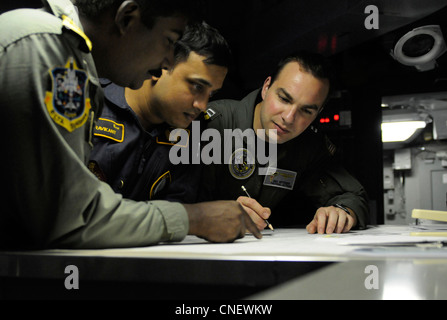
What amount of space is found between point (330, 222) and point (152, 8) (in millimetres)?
783

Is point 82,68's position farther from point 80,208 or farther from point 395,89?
point 395,89

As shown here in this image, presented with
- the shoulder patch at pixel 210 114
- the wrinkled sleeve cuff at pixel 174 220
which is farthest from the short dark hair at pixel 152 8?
the shoulder patch at pixel 210 114

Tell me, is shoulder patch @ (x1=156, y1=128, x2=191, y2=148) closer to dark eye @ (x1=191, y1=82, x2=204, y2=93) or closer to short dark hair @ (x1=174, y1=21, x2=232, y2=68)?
dark eye @ (x1=191, y1=82, x2=204, y2=93)

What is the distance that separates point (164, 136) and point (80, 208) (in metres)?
0.72

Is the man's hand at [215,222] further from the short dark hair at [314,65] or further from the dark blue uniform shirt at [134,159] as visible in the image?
the short dark hair at [314,65]

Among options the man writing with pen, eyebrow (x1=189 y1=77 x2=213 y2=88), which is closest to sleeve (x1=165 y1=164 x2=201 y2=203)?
the man writing with pen

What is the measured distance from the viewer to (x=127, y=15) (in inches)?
34.7

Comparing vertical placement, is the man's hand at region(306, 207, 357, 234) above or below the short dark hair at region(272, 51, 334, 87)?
below

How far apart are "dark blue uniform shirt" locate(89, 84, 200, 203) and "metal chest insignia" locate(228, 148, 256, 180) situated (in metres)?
0.32

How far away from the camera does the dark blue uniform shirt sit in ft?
4.12

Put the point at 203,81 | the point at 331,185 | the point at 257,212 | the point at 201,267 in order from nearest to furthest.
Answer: the point at 201,267
the point at 257,212
the point at 203,81
the point at 331,185

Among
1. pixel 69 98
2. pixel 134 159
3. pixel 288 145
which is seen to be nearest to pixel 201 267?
pixel 69 98

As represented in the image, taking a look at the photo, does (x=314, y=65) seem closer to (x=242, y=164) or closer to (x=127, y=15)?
(x=242, y=164)

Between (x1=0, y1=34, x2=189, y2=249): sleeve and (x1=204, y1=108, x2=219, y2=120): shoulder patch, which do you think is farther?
(x1=204, y1=108, x2=219, y2=120): shoulder patch
